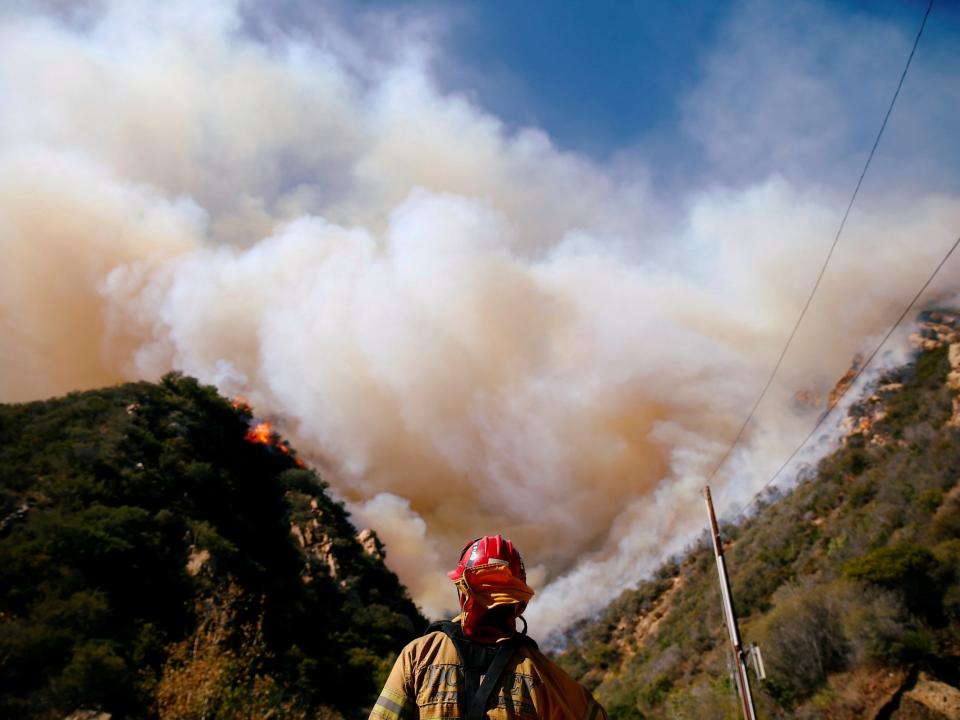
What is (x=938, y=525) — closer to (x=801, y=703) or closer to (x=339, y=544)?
(x=801, y=703)

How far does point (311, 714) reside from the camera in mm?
32562

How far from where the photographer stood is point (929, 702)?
16453 mm

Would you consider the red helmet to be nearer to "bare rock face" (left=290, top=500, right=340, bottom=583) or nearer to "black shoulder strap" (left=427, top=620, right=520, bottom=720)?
"black shoulder strap" (left=427, top=620, right=520, bottom=720)

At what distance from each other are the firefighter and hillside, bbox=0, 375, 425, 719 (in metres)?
18.4

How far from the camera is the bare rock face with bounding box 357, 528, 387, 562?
69.5 m

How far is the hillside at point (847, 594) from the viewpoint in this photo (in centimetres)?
1842

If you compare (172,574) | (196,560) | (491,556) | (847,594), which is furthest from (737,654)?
(196,560)

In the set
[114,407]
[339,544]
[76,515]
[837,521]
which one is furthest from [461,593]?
[339,544]

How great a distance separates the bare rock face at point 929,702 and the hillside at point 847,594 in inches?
1.6

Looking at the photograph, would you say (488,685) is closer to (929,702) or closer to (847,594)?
(929,702)

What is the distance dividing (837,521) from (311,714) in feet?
112

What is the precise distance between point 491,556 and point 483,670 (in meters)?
0.62

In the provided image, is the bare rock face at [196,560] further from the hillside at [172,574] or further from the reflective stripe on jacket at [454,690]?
the reflective stripe on jacket at [454,690]

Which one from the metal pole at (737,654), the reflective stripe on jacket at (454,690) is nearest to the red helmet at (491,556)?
the reflective stripe on jacket at (454,690)
